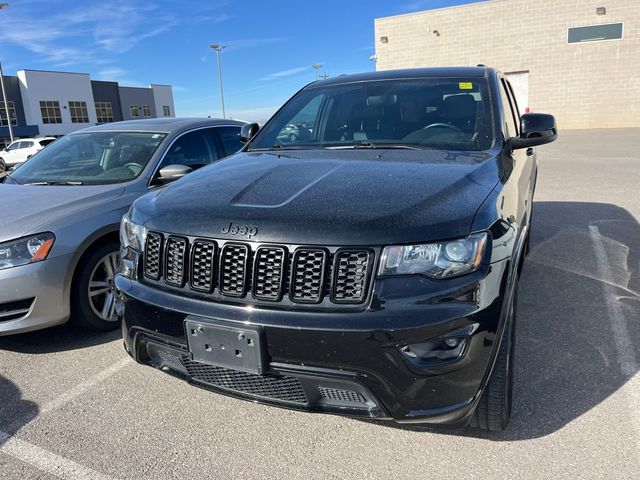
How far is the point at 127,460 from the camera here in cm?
238

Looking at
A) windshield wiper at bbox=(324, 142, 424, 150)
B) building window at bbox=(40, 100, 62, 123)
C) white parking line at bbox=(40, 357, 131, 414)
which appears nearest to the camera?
white parking line at bbox=(40, 357, 131, 414)

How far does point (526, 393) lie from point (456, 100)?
74.3 inches

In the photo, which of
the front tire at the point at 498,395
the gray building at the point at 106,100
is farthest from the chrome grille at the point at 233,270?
the gray building at the point at 106,100

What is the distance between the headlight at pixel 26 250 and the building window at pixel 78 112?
186 feet

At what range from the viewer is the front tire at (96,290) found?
11.9 ft

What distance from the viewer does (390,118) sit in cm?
343

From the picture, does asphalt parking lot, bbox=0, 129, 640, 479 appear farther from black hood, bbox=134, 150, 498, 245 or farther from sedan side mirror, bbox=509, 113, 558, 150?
sedan side mirror, bbox=509, 113, 558, 150

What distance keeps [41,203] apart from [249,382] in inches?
97.7

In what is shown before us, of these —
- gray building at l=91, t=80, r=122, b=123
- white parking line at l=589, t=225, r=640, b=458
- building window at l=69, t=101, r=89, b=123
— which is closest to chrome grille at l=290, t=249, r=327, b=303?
white parking line at l=589, t=225, r=640, b=458

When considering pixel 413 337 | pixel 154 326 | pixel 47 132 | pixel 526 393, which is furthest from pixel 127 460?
pixel 47 132

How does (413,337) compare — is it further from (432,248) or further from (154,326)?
(154,326)

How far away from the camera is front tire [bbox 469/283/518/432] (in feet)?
7.32

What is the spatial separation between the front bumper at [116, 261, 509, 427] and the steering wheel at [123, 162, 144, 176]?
2607mm

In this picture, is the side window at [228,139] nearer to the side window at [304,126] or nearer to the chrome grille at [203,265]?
the side window at [304,126]
